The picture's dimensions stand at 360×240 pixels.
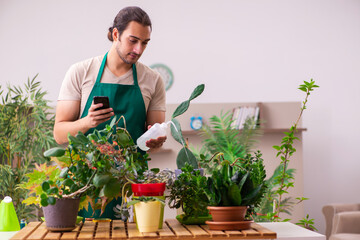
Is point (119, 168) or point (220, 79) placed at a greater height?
point (220, 79)

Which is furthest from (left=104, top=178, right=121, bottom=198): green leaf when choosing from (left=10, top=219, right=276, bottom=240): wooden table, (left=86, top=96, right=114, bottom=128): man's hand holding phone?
(left=86, top=96, right=114, bottom=128): man's hand holding phone

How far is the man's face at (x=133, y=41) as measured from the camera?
2.10m

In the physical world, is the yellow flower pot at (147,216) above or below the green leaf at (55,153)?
below

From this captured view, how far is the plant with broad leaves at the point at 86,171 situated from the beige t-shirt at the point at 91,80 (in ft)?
2.30

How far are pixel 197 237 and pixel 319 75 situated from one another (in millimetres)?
5406

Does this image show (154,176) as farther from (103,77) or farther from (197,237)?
(103,77)

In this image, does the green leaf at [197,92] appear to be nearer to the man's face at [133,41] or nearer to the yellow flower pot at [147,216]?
the yellow flower pot at [147,216]

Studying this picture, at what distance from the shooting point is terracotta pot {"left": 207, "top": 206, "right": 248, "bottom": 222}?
135cm

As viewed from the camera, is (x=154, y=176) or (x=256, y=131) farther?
(x=256, y=131)

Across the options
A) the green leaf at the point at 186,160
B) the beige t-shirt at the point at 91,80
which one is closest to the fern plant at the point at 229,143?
the beige t-shirt at the point at 91,80

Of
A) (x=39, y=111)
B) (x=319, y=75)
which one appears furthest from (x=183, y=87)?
(x=39, y=111)

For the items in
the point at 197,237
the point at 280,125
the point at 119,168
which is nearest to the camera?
the point at 197,237

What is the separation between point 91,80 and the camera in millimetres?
2154

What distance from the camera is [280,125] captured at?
5691 mm
